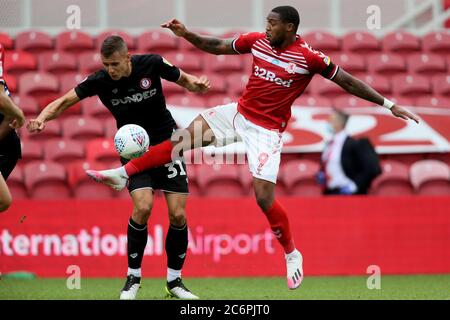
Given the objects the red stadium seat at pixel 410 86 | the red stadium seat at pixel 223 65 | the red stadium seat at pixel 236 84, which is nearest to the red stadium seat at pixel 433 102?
the red stadium seat at pixel 410 86

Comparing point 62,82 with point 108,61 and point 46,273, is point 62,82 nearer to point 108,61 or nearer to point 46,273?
point 46,273

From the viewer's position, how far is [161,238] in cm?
1099

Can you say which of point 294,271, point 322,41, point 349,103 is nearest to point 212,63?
point 322,41

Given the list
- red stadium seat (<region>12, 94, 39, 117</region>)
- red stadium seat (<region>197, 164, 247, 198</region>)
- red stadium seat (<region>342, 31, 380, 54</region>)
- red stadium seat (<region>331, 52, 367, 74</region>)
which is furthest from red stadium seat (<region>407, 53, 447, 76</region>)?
red stadium seat (<region>12, 94, 39, 117</region>)

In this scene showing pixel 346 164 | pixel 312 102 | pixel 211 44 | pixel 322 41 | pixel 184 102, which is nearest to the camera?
pixel 211 44

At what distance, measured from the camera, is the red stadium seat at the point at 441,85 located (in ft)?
47.2

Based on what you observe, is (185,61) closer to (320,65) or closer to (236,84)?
(236,84)

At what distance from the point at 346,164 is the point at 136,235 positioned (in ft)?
14.3

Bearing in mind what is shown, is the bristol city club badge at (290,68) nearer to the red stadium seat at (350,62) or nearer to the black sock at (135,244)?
the black sock at (135,244)

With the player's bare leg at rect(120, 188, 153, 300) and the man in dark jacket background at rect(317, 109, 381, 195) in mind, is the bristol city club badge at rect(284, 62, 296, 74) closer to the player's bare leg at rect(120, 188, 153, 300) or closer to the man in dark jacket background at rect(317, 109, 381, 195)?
the player's bare leg at rect(120, 188, 153, 300)

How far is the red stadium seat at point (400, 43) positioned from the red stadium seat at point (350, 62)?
0.84 m

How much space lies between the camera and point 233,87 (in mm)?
13688

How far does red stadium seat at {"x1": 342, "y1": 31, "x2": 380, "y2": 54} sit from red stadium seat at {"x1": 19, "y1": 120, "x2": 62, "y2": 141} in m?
4.89

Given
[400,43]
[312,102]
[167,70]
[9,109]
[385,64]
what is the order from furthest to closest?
[400,43], [385,64], [312,102], [167,70], [9,109]
